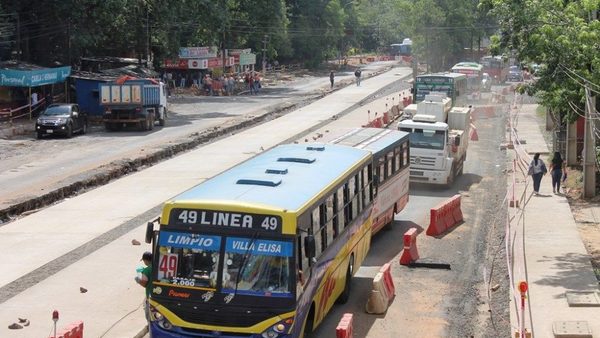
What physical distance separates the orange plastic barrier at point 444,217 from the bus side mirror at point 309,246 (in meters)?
11.4

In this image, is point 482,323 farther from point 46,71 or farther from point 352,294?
point 46,71

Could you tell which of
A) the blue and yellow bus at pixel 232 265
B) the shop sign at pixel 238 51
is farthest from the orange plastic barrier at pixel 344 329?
the shop sign at pixel 238 51

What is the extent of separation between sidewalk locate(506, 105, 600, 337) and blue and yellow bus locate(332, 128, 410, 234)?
309 cm

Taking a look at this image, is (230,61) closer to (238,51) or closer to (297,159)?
(238,51)

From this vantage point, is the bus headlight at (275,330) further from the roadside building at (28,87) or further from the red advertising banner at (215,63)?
the red advertising banner at (215,63)

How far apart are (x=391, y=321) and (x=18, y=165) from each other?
79.5 feet

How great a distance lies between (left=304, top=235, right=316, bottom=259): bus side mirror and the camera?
13469mm

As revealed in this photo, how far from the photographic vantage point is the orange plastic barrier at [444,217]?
80.9ft

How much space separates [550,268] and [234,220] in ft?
32.7

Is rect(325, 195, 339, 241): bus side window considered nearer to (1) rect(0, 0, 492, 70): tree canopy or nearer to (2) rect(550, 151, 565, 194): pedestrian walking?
(2) rect(550, 151, 565, 194): pedestrian walking

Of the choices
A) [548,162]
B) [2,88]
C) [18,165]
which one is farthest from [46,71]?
[548,162]

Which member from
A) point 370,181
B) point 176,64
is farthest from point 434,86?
point 370,181

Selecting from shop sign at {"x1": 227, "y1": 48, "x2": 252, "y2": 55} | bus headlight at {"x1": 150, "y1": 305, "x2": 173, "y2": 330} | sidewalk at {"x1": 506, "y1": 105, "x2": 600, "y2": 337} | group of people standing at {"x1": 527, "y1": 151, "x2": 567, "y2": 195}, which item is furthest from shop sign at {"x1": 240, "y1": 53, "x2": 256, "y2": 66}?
bus headlight at {"x1": 150, "y1": 305, "x2": 173, "y2": 330}

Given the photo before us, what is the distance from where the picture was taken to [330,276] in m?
16.0
